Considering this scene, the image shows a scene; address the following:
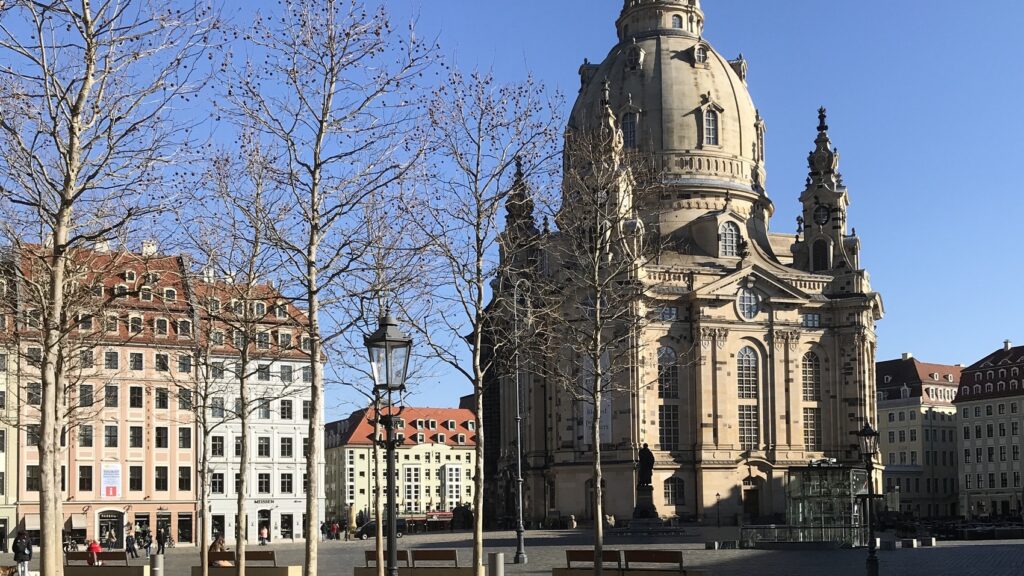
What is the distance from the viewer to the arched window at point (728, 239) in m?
107

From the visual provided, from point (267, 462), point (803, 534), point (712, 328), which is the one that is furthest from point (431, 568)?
point (712, 328)

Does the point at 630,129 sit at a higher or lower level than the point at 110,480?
higher

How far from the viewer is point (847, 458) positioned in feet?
348

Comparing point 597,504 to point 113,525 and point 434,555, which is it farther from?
point 113,525

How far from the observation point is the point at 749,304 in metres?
105

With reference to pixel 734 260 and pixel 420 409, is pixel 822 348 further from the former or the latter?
pixel 420 409

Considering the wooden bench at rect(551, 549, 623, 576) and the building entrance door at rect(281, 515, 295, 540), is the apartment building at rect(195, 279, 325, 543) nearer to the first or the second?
the building entrance door at rect(281, 515, 295, 540)

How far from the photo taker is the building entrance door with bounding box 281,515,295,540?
91.9 m

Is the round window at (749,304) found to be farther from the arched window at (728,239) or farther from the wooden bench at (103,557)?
the wooden bench at (103,557)

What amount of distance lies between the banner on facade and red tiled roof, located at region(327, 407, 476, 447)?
224 ft

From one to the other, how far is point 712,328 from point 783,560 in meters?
52.4

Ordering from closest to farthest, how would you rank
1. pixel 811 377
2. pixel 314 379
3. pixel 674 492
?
pixel 314 379, pixel 674 492, pixel 811 377

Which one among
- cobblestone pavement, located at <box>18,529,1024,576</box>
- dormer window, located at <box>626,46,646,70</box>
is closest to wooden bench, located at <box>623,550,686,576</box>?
cobblestone pavement, located at <box>18,529,1024,576</box>

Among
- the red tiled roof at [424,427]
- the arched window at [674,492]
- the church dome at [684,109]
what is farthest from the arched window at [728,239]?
the red tiled roof at [424,427]
